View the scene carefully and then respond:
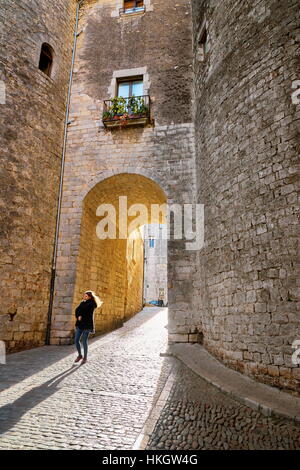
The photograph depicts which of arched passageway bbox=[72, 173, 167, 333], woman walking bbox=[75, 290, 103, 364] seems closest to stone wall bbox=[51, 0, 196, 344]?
arched passageway bbox=[72, 173, 167, 333]

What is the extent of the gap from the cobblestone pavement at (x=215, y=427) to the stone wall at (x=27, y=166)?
4.44 m

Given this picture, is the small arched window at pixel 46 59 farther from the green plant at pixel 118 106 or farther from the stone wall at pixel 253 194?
the stone wall at pixel 253 194

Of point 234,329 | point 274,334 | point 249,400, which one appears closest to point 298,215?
point 274,334

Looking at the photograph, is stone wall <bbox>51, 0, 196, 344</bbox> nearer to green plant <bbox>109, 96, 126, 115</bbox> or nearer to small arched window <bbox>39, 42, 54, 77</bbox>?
green plant <bbox>109, 96, 126, 115</bbox>

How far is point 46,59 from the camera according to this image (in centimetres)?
843

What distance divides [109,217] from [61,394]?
6.73 metres

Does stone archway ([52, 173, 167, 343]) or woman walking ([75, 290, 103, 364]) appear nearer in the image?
woman walking ([75, 290, 103, 364])

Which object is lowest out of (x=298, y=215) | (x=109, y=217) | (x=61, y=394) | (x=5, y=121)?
(x=61, y=394)

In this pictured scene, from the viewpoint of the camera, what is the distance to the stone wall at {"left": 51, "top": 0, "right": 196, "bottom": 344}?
23.3 ft

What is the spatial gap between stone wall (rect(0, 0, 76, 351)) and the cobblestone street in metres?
1.92

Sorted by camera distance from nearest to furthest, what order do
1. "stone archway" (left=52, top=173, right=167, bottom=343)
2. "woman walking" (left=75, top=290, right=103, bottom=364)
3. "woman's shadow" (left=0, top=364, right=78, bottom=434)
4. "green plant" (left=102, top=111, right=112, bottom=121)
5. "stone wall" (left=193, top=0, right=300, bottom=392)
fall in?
"woman's shadow" (left=0, top=364, right=78, bottom=434), "stone wall" (left=193, top=0, right=300, bottom=392), "woman walking" (left=75, top=290, right=103, bottom=364), "stone archway" (left=52, top=173, right=167, bottom=343), "green plant" (left=102, top=111, right=112, bottom=121)

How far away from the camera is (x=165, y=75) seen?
8.54 meters

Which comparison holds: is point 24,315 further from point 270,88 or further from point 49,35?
point 49,35

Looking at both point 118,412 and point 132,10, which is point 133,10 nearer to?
point 132,10
